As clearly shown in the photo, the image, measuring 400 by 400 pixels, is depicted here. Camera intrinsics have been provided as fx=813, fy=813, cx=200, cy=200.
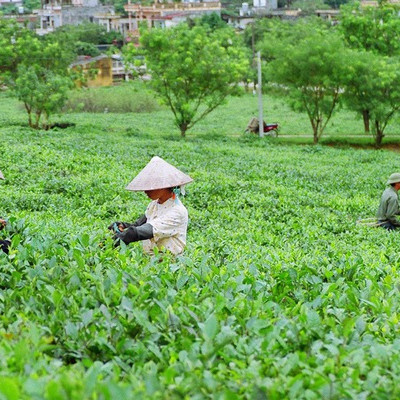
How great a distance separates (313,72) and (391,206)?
1887cm

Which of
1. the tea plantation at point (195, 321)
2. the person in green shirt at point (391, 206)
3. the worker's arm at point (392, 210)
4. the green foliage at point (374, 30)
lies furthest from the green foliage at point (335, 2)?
the tea plantation at point (195, 321)

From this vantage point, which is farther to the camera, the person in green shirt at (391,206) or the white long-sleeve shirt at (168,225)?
the person in green shirt at (391,206)

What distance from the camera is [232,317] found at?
4.22 meters

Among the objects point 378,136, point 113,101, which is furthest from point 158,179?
point 113,101

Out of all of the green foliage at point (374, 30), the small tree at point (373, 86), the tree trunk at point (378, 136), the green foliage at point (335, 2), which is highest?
the green foliage at point (335, 2)

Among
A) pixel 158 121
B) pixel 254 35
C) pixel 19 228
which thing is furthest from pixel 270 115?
pixel 19 228

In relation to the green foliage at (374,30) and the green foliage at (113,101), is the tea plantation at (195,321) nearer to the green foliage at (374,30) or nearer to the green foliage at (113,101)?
the green foliage at (374,30)

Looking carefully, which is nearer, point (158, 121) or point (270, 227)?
point (270, 227)

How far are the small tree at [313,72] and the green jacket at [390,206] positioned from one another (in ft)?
58.7

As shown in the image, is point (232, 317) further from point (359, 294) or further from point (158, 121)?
point (158, 121)

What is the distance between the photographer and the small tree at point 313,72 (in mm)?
29953

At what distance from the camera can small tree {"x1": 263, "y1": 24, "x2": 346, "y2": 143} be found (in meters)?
30.0

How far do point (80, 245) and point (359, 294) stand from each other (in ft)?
6.89

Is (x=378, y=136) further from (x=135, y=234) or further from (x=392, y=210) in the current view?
(x=135, y=234)
